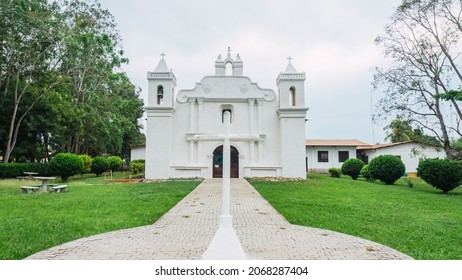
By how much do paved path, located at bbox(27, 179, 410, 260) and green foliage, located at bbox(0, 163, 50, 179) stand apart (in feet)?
53.4

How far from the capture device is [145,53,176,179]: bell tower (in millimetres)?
18984

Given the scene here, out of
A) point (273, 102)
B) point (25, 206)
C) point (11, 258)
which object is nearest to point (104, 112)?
point (273, 102)

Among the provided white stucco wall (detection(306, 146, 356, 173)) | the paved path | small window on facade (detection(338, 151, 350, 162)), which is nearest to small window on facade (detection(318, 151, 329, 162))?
white stucco wall (detection(306, 146, 356, 173))

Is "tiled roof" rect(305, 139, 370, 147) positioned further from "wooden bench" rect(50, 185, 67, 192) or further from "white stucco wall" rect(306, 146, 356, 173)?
"wooden bench" rect(50, 185, 67, 192)

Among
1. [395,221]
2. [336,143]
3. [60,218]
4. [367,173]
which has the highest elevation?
[336,143]

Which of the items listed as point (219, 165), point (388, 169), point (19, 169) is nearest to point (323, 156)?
point (388, 169)

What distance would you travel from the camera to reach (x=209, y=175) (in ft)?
63.6

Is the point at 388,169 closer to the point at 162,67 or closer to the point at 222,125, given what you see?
the point at 222,125

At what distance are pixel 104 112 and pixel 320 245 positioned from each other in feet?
79.4

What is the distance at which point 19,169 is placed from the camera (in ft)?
62.6

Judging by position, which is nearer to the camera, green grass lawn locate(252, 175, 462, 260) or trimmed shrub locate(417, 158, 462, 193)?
green grass lawn locate(252, 175, 462, 260)

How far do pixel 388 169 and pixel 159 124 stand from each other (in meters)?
13.7

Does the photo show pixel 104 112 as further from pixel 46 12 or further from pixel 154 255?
pixel 154 255

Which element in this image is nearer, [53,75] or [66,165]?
[66,165]
